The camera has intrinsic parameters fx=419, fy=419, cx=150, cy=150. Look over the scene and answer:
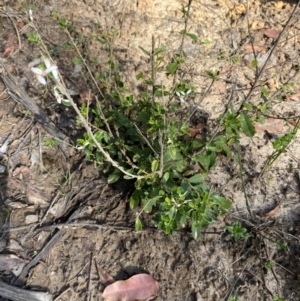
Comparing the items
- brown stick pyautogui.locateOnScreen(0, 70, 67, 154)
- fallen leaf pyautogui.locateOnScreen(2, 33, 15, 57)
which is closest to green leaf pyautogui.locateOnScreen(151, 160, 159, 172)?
brown stick pyautogui.locateOnScreen(0, 70, 67, 154)

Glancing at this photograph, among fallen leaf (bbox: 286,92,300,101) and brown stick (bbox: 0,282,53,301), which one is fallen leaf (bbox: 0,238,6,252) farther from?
fallen leaf (bbox: 286,92,300,101)

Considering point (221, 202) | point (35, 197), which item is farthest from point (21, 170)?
point (221, 202)

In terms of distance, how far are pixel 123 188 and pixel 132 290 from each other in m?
0.60

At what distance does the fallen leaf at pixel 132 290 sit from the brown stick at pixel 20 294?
1.04 feet

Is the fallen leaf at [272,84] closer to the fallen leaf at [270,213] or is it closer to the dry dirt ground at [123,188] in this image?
the dry dirt ground at [123,188]

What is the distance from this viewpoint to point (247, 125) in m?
2.13

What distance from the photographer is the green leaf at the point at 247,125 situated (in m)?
2.12

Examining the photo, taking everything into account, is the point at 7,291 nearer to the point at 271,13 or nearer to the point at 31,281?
the point at 31,281

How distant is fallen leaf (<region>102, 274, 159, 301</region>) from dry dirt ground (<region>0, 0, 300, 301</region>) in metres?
0.05

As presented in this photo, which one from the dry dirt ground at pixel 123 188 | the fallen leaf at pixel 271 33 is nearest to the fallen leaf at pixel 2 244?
the dry dirt ground at pixel 123 188

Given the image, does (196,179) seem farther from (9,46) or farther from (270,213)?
(9,46)

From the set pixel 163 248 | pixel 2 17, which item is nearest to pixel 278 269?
pixel 163 248

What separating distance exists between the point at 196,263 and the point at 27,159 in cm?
125

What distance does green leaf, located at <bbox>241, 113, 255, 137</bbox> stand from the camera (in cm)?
212
